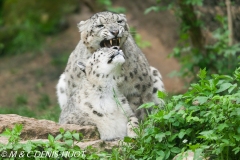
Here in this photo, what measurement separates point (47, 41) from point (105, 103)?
10.4 meters

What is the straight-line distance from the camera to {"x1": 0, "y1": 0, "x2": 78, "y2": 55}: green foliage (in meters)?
17.3

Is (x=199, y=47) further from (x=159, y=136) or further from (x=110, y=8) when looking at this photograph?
(x=159, y=136)

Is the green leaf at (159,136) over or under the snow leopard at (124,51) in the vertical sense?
under

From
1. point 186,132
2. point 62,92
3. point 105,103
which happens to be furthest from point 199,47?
point 186,132

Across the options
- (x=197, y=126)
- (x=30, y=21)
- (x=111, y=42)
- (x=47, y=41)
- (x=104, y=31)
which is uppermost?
(x=30, y=21)

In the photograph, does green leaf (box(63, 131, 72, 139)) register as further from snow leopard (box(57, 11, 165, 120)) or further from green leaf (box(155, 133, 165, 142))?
snow leopard (box(57, 11, 165, 120))

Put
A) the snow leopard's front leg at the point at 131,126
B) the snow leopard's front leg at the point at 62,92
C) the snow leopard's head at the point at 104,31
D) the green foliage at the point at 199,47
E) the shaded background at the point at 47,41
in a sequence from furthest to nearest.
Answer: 1. the shaded background at the point at 47,41
2. the green foliage at the point at 199,47
3. the snow leopard's front leg at the point at 62,92
4. the snow leopard's head at the point at 104,31
5. the snow leopard's front leg at the point at 131,126

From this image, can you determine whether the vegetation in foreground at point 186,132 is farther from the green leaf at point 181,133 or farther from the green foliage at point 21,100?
the green foliage at point 21,100

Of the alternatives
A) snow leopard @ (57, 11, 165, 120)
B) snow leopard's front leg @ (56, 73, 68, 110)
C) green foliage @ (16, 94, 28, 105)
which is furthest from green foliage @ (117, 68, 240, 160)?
green foliage @ (16, 94, 28, 105)

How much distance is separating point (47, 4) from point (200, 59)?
8.18m

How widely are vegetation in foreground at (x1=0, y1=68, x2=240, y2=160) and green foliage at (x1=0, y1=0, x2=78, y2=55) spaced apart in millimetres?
11114

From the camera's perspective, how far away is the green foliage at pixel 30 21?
56.8 feet

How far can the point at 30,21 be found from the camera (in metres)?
17.5

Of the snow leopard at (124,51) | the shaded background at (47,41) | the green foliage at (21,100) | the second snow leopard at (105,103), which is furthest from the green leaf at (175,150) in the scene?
the green foliage at (21,100)
